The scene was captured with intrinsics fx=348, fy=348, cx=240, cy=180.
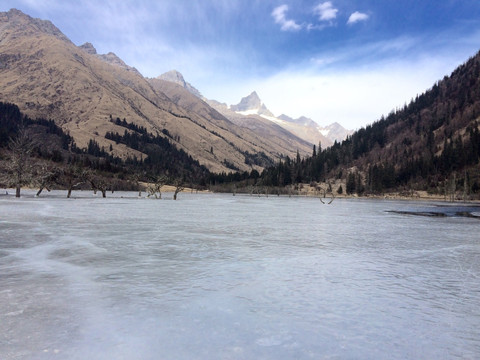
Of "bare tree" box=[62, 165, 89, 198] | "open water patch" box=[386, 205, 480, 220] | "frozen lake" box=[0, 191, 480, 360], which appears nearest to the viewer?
"frozen lake" box=[0, 191, 480, 360]

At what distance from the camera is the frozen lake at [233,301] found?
29.3ft

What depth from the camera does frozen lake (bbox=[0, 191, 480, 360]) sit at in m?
8.93

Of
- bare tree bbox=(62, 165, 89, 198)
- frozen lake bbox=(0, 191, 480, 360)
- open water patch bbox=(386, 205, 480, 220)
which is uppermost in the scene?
bare tree bbox=(62, 165, 89, 198)

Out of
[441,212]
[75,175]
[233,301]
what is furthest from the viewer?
[75,175]

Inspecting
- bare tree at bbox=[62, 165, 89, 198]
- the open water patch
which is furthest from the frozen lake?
bare tree at bbox=[62, 165, 89, 198]

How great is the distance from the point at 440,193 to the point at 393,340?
186803 mm

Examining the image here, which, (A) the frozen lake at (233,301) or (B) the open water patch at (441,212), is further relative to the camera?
(B) the open water patch at (441,212)

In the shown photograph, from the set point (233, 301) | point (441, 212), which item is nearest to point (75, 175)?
point (441, 212)

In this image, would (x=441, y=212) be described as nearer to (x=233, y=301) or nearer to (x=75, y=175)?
(x=233, y=301)

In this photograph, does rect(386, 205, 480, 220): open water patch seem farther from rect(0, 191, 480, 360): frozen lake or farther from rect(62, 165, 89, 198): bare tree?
rect(62, 165, 89, 198): bare tree

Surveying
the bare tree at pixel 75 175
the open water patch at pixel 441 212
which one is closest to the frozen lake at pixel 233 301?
the open water patch at pixel 441 212

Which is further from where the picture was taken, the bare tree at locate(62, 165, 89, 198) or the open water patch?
the bare tree at locate(62, 165, 89, 198)

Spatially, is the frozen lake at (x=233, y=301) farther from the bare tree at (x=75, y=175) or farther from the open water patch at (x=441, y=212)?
the bare tree at (x=75, y=175)

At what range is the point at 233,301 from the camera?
12.7 m
